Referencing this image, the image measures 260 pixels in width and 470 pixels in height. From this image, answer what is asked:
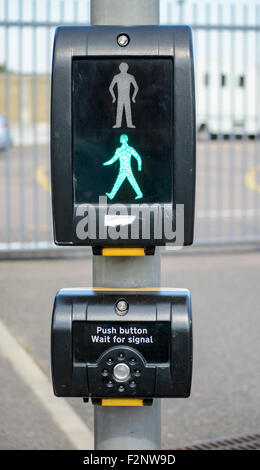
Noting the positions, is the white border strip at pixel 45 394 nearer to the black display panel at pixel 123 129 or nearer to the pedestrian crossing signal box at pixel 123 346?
the pedestrian crossing signal box at pixel 123 346

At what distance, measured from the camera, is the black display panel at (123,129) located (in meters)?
2.17

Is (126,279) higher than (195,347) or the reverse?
higher

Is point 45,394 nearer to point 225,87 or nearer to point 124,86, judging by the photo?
point 124,86

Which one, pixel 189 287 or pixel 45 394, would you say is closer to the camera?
pixel 45 394

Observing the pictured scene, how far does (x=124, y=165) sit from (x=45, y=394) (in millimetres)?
3494

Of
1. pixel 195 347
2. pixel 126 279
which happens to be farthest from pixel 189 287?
pixel 126 279

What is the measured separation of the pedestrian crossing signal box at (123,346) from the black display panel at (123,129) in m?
0.27

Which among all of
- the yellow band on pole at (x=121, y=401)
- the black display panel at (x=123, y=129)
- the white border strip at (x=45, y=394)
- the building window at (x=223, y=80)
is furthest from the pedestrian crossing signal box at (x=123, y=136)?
the building window at (x=223, y=80)

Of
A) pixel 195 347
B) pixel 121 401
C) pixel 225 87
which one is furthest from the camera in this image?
pixel 225 87

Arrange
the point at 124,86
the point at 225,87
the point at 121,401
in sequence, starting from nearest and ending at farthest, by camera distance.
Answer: the point at 124,86
the point at 121,401
the point at 225,87

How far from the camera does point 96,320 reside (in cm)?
225

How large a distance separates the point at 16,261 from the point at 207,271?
2.08 metres

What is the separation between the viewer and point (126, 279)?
2.33 metres

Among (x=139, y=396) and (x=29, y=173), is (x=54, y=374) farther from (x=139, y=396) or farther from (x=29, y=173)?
(x=29, y=173)
